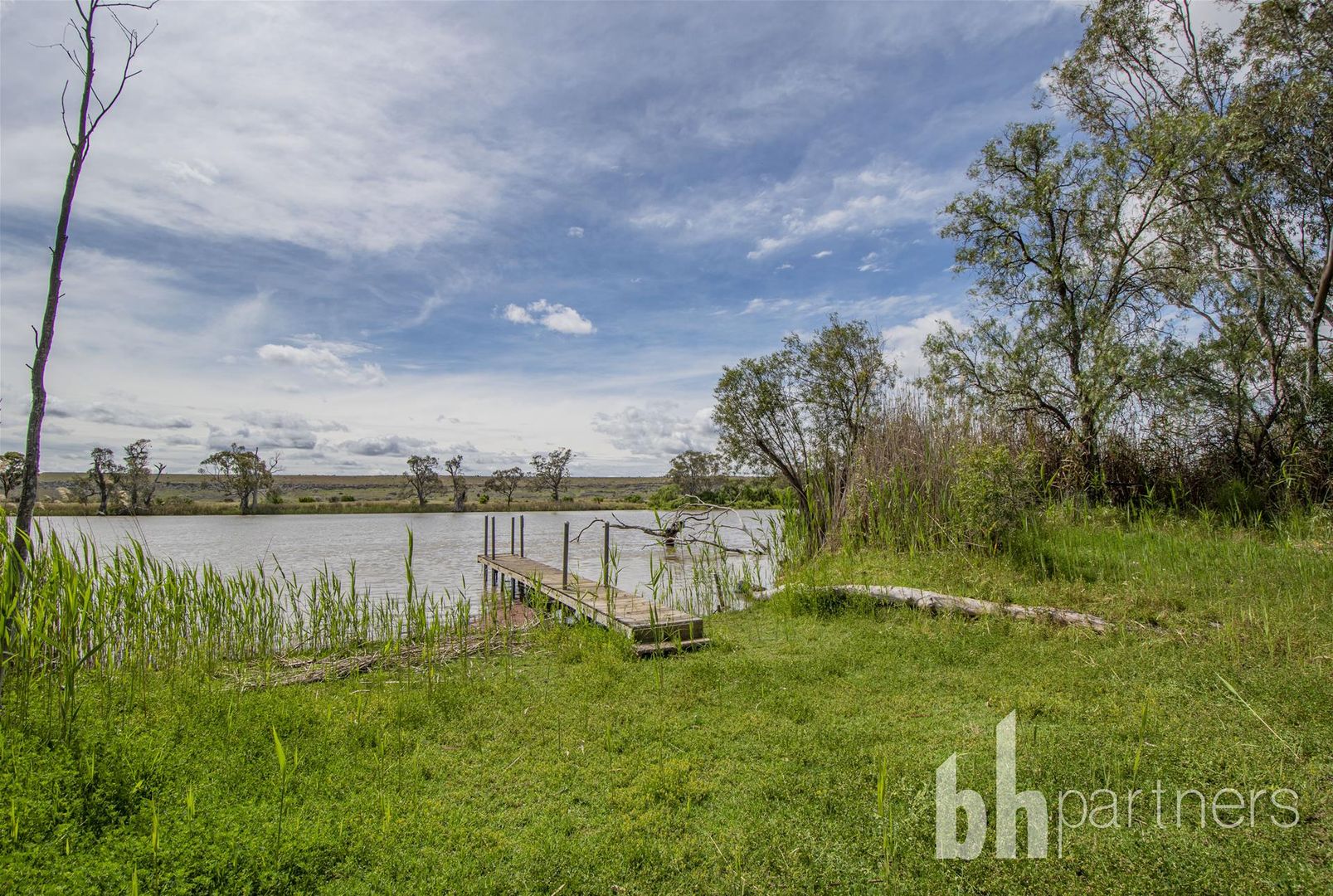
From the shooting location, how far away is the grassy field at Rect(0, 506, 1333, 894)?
2387mm

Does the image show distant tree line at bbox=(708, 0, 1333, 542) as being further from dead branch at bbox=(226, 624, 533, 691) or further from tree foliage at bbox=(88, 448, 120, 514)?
tree foliage at bbox=(88, 448, 120, 514)

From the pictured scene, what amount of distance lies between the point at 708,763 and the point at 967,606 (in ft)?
13.1

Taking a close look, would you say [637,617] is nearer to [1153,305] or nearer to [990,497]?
[990,497]

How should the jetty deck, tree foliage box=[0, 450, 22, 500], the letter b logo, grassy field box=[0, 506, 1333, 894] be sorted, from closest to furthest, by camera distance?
1. grassy field box=[0, 506, 1333, 894]
2. the letter b logo
3. tree foliage box=[0, 450, 22, 500]
4. the jetty deck

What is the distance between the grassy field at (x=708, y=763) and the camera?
2.39 meters

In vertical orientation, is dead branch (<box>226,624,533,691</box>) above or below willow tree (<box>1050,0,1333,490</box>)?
below

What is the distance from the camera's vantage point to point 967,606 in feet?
20.6

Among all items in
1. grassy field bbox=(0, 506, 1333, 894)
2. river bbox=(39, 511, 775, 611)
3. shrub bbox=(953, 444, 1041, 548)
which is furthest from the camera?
river bbox=(39, 511, 775, 611)

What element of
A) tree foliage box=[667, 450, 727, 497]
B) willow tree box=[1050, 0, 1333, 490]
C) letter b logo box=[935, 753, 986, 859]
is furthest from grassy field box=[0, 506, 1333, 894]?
tree foliage box=[667, 450, 727, 497]

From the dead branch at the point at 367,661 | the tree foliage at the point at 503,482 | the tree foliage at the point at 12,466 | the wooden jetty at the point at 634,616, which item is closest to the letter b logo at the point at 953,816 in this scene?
the wooden jetty at the point at 634,616

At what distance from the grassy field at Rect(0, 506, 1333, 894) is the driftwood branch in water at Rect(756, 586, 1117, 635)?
21cm

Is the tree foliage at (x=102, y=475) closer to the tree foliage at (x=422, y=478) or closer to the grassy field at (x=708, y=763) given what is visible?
the tree foliage at (x=422, y=478)

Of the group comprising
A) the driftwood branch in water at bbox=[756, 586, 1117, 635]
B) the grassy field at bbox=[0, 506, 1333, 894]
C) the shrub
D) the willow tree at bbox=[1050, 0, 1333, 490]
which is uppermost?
the willow tree at bbox=[1050, 0, 1333, 490]

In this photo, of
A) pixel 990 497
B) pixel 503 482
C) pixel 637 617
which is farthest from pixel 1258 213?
pixel 503 482
